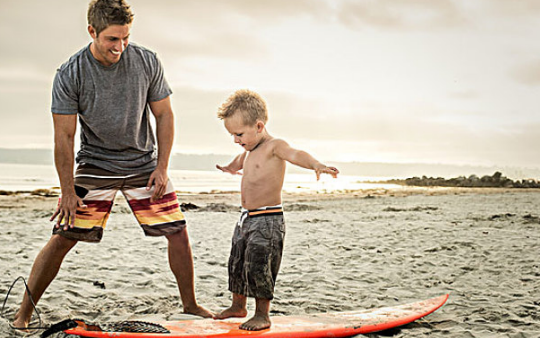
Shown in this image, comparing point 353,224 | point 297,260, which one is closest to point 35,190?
point 353,224

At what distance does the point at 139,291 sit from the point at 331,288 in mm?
1695

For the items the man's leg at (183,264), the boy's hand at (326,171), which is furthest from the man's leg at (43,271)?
the boy's hand at (326,171)

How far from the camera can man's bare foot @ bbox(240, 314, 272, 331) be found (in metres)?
3.09

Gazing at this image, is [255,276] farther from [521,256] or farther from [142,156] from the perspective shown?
[521,256]

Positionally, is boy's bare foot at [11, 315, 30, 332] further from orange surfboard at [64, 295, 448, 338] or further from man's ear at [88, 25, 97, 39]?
man's ear at [88, 25, 97, 39]

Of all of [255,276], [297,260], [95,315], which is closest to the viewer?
[255,276]

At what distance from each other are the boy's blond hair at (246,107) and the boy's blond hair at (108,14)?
0.77 m

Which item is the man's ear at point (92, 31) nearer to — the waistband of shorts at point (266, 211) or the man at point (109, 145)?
the man at point (109, 145)

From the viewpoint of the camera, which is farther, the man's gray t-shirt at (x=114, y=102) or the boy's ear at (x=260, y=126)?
the boy's ear at (x=260, y=126)

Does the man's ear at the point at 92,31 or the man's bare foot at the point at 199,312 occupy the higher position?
the man's ear at the point at 92,31

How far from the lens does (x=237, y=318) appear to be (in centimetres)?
340

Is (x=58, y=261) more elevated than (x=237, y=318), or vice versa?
(x=58, y=261)

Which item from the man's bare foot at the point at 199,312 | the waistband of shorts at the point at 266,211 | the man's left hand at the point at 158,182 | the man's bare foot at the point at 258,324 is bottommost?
the man's bare foot at the point at 199,312

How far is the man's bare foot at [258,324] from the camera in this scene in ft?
10.1
